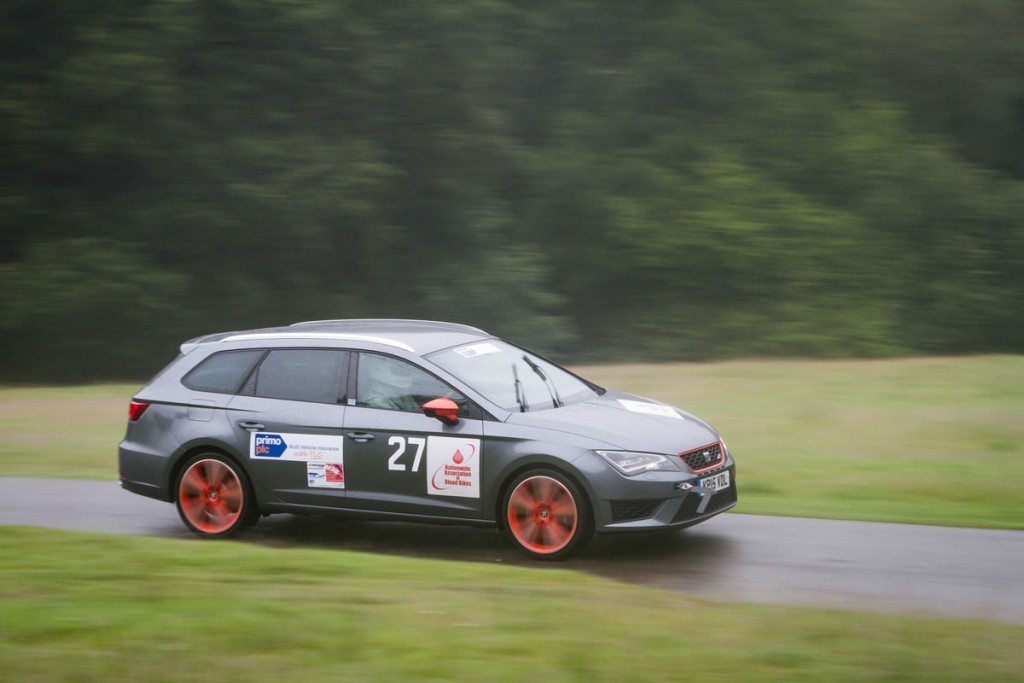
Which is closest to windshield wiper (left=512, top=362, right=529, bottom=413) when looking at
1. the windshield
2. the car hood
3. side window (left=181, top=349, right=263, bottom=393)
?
the windshield

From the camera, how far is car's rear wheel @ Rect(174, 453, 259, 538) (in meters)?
9.12

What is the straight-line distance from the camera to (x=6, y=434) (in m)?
14.9

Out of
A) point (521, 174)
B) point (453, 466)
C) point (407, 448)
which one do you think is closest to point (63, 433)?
point (407, 448)

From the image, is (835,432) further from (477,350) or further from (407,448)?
(407,448)

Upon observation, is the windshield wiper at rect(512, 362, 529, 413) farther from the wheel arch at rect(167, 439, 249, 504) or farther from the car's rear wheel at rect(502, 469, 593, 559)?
the wheel arch at rect(167, 439, 249, 504)

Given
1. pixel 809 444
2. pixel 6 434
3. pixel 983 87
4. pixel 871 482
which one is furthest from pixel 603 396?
pixel 983 87

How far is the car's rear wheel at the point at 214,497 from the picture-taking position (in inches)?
359

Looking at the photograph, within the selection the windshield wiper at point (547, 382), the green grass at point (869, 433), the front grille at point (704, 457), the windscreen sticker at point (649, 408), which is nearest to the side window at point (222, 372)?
the windshield wiper at point (547, 382)

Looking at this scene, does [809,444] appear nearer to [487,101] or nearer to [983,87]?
[487,101]

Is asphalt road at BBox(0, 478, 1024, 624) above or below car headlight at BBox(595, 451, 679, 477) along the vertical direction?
below

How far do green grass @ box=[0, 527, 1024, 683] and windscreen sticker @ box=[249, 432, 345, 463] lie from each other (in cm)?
136

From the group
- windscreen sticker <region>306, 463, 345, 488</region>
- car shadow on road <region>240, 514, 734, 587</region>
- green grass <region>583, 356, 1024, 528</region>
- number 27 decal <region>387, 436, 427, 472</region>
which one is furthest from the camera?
green grass <region>583, 356, 1024, 528</region>

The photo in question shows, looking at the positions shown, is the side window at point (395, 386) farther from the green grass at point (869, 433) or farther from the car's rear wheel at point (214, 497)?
the green grass at point (869, 433)

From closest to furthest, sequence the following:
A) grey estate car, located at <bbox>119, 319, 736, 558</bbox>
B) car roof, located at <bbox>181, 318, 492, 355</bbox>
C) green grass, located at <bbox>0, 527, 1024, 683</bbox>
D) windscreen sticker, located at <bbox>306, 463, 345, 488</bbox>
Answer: green grass, located at <bbox>0, 527, 1024, 683</bbox> < grey estate car, located at <bbox>119, 319, 736, 558</bbox> < windscreen sticker, located at <bbox>306, 463, 345, 488</bbox> < car roof, located at <bbox>181, 318, 492, 355</bbox>
